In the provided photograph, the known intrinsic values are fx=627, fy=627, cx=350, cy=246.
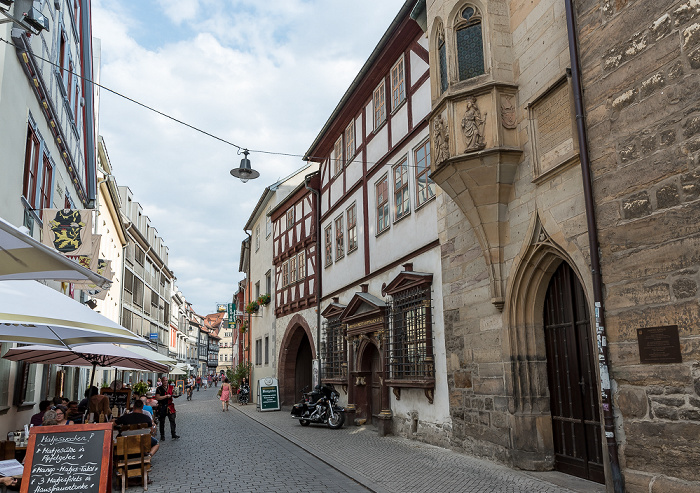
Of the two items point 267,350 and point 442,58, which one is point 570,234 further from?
point 267,350

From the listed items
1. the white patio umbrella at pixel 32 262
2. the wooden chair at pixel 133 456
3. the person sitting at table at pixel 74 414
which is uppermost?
the white patio umbrella at pixel 32 262

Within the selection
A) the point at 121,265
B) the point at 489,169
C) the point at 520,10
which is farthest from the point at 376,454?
the point at 121,265

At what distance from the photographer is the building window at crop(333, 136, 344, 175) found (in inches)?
819

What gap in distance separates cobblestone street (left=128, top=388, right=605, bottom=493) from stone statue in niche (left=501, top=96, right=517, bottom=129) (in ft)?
17.6

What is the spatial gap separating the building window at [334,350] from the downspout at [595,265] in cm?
1217

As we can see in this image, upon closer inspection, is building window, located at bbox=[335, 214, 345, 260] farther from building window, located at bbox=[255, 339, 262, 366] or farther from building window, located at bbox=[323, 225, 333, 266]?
Result: building window, located at bbox=[255, 339, 262, 366]

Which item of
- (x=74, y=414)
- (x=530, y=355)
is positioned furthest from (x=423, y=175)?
(x=74, y=414)

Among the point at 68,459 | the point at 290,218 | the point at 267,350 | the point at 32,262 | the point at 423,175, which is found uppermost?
the point at 290,218

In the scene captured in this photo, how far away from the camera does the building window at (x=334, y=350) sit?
64.5 feet

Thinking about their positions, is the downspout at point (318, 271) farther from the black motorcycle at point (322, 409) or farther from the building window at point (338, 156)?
the black motorcycle at point (322, 409)

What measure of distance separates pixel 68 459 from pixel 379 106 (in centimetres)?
1253

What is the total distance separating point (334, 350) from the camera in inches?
808

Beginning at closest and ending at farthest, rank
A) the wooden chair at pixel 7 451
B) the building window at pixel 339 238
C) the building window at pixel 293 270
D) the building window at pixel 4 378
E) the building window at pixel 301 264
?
1. the wooden chair at pixel 7 451
2. the building window at pixel 4 378
3. the building window at pixel 339 238
4. the building window at pixel 301 264
5. the building window at pixel 293 270

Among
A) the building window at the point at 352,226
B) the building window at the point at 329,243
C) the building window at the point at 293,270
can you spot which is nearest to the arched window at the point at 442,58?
the building window at the point at 352,226
